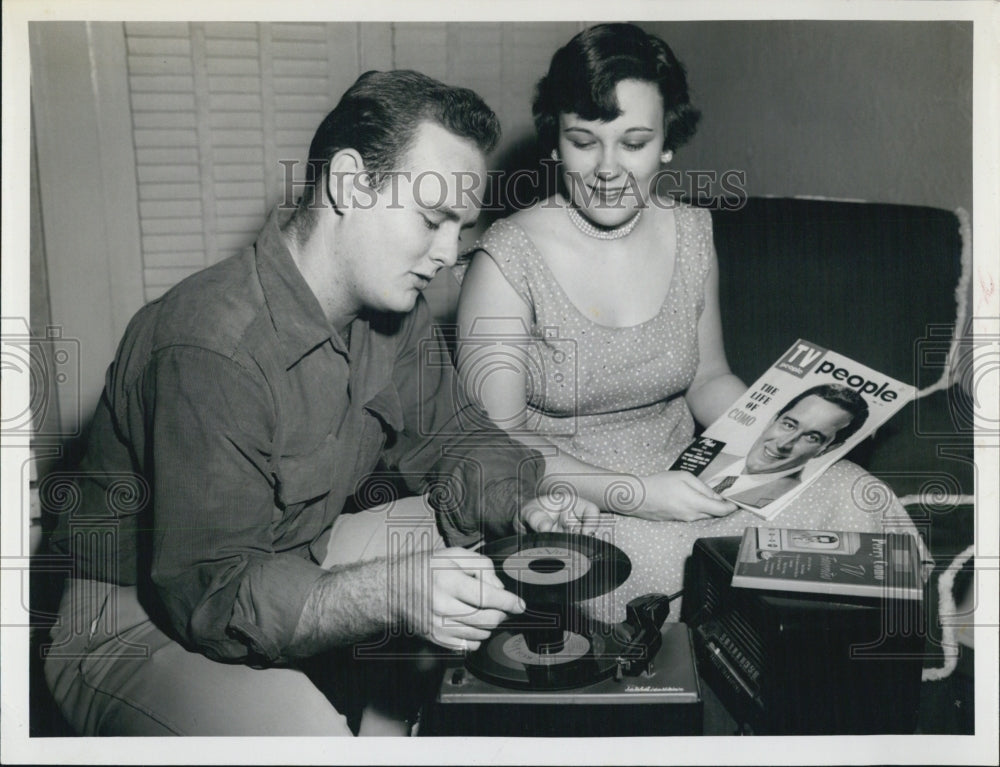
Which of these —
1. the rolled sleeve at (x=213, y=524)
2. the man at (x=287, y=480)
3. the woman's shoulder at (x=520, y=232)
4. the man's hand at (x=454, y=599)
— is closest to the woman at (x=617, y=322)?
the woman's shoulder at (x=520, y=232)

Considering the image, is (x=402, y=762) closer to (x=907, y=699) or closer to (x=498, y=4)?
(x=907, y=699)

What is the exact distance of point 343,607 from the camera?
3.54 feet

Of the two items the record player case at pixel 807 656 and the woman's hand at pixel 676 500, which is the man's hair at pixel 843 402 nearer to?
the woman's hand at pixel 676 500

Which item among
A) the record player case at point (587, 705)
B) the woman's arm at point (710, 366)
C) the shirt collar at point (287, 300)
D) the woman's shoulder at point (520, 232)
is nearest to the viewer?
the record player case at point (587, 705)

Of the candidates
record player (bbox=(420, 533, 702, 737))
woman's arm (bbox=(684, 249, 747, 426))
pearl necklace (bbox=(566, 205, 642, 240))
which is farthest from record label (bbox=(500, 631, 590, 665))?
pearl necklace (bbox=(566, 205, 642, 240))

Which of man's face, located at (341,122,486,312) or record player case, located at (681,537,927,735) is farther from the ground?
man's face, located at (341,122,486,312)

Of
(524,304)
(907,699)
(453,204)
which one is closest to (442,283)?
(524,304)

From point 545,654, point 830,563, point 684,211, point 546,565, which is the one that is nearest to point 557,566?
point 546,565

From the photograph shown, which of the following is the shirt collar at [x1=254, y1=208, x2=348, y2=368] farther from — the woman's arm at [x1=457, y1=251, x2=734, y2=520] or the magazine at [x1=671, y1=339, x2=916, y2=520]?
the magazine at [x1=671, y1=339, x2=916, y2=520]

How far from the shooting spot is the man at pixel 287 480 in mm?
1072

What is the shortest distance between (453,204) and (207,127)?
0.78m

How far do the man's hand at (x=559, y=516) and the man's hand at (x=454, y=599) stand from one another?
0.92 feet

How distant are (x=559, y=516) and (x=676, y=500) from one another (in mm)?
191

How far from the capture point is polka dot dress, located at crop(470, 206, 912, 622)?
1.38 m
